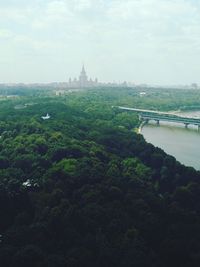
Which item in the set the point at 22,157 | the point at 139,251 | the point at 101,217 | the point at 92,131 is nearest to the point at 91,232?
the point at 101,217

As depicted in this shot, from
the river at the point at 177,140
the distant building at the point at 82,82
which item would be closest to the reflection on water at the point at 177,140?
the river at the point at 177,140

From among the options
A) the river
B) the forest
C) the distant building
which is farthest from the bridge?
the distant building

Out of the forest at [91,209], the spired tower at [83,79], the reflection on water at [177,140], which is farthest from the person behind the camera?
the spired tower at [83,79]

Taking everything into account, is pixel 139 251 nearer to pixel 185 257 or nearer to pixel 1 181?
pixel 185 257

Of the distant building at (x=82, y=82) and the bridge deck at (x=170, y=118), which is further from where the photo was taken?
the distant building at (x=82, y=82)

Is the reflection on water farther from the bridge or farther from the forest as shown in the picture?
the forest

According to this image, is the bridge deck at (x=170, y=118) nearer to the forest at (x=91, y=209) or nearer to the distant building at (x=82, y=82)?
the forest at (x=91, y=209)

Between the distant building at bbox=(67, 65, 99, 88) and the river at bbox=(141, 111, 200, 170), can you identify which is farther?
the distant building at bbox=(67, 65, 99, 88)

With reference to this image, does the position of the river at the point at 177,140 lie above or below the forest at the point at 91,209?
below
